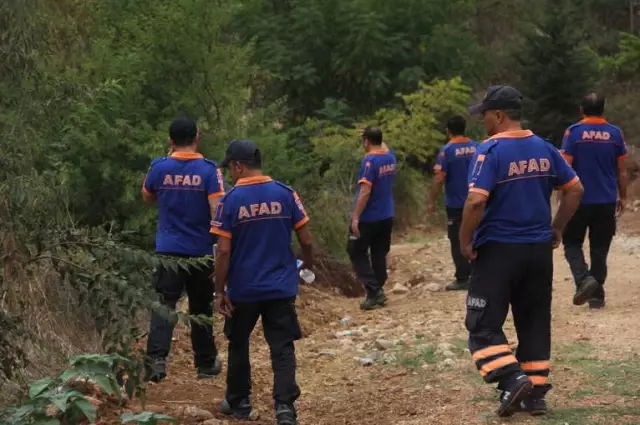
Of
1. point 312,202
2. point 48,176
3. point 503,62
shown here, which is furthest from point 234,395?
point 503,62

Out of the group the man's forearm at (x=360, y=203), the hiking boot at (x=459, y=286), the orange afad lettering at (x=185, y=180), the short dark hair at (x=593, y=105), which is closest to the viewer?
the orange afad lettering at (x=185, y=180)

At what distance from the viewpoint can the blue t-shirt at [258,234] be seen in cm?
607

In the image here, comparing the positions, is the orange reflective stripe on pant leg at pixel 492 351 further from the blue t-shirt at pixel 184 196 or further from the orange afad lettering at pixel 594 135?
the orange afad lettering at pixel 594 135

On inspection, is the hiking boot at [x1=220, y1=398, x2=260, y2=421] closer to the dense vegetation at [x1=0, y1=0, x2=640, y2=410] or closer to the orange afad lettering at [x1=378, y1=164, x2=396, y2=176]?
the dense vegetation at [x1=0, y1=0, x2=640, y2=410]

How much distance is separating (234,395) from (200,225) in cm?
138

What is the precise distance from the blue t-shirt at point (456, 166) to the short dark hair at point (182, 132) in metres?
4.74

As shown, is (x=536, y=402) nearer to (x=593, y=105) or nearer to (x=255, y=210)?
(x=255, y=210)

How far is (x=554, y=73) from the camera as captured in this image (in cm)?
2462

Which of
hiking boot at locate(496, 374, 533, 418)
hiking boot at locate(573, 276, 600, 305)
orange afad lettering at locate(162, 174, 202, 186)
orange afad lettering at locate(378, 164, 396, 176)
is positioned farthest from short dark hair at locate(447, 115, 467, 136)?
hiking boot at locate(496, 374, 533, 418)

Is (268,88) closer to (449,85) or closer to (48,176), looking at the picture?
(449,85)

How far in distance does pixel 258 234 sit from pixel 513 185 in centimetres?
159

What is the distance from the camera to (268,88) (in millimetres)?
21609

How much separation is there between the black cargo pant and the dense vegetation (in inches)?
160

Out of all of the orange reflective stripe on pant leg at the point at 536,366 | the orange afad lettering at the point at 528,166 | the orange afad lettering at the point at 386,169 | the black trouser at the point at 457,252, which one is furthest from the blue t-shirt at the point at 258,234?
the black trouser at the point at 457,252
